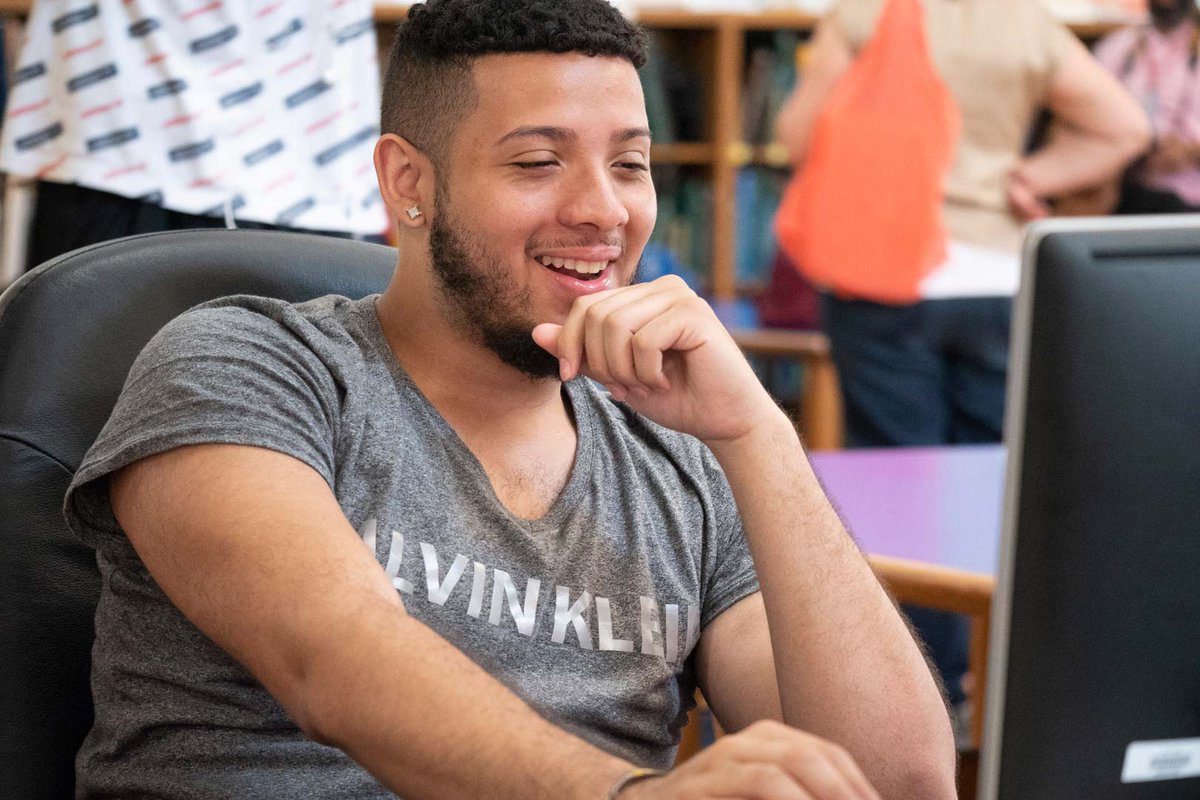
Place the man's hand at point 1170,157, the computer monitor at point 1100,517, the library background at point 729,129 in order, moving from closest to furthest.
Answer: the computer monitor at point 1100,517 < the man's hand at point 1170,157 < the library background at point 729,129

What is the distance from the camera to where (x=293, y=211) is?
→ 1854 mm

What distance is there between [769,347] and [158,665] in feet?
8.74

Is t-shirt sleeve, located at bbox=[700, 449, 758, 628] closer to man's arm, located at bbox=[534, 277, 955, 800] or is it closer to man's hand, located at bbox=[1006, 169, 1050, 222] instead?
man's arm, located at bbox=[534, 277, 955, 800]

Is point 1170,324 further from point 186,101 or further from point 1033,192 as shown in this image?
point 1033,192

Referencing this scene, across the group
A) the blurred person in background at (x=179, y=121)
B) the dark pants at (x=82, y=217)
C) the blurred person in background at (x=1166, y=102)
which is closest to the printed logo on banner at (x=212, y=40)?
the blurred person in background at (x=179, y=121)

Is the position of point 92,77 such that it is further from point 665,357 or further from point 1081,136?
point 1081,136

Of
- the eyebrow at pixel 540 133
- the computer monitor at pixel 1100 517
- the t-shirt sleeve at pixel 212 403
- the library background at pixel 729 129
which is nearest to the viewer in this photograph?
the computer monitor at pixel 1100 517

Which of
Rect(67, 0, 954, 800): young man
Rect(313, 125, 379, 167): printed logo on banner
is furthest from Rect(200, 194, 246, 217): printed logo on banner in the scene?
Rect(67, 0, 954, 800): young man

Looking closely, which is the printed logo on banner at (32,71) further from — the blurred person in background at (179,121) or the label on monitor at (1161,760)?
the label on monitor at (1161,760)

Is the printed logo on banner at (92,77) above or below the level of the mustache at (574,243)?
above

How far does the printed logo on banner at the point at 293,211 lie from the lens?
6.07 ft

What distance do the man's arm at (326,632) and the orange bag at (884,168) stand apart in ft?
5.54

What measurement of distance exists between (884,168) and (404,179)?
1345 mm

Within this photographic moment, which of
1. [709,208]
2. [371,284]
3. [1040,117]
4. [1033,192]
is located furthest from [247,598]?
[709,208]
